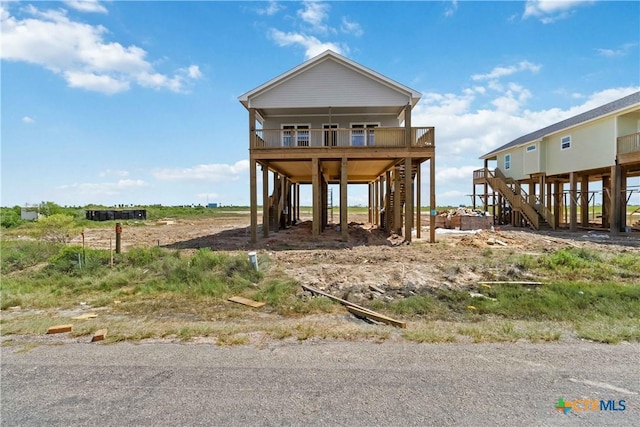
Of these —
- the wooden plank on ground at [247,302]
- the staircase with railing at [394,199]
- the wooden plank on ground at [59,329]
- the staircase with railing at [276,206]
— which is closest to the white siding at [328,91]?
the staircase with railing at [394,199]

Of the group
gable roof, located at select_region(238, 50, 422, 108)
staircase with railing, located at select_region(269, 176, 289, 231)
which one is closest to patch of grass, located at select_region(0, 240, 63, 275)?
gable roof, located at select_region(238, 50, 422, 108)

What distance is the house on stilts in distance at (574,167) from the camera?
18633 millimetres

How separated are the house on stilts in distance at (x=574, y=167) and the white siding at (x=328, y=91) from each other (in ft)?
40.5

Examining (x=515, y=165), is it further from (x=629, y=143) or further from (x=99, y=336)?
(x=99, y=336)

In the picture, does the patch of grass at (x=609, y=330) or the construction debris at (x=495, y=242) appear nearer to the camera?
the patch of grass at (x=609, y=330)

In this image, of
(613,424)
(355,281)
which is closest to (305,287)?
(355,281)

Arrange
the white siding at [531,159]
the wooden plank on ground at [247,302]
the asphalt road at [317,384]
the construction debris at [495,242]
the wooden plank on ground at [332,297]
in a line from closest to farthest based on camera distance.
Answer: the asphalt road at [317,384], the wooden plank on ground at [332,297], the wooden plank on ground at [247,302], the construction debris at [495,242], the white siding at [531,159]

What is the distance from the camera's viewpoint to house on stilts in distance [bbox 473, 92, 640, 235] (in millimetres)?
18633

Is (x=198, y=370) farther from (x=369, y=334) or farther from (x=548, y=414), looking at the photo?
(x=548, y=414)

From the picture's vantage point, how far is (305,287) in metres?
7.91

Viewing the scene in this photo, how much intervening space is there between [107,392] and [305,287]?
4.69m

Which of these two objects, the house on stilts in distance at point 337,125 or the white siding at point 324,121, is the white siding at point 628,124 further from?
the white siding at point 324,121

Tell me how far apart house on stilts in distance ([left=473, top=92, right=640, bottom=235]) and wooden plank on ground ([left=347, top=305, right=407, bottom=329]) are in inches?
757

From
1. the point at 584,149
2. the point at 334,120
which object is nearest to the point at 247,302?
the point at 334,120
